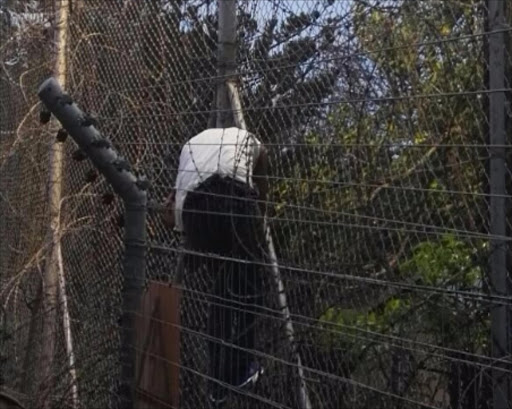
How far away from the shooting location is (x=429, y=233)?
12.6 feet

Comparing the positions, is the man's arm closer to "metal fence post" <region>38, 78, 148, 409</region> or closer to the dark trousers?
the dark trousers

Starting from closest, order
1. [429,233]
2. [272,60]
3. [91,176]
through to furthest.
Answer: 1. [429,233]
2. [272,60]
3. [91,176]

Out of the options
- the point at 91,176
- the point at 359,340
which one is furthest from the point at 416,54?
the point at 91,176

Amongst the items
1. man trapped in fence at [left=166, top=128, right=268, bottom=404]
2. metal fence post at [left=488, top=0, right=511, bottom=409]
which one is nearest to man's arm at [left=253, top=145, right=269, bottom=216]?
man trapped in fence at [left=166, top=128, right=268, bottom=404]

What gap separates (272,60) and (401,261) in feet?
2.94

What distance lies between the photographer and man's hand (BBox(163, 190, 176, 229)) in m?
4.97

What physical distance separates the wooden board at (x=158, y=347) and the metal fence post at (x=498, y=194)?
4.45 feet

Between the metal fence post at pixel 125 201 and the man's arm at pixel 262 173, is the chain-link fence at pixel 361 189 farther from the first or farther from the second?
the metal fence post at pixel 125 201

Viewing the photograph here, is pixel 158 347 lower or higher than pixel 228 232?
lower

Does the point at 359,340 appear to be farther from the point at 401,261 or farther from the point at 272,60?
the point at 272,60

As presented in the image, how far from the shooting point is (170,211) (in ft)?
16.3

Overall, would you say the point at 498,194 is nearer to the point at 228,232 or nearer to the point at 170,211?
the point at 228,232

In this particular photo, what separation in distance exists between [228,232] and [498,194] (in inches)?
50.7

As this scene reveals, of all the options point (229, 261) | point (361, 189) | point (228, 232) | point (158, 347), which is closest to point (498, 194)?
point (361, 189)
